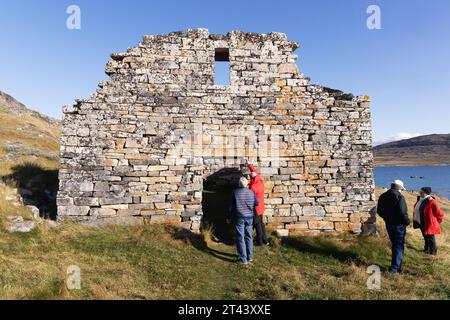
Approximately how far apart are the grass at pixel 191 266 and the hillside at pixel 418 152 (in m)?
154

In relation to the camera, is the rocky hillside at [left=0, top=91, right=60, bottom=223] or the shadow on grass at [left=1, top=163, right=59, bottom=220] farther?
the shadow on grass at [left=1, top=163, right=59, bottom=220]

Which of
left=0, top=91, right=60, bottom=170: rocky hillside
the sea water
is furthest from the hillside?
left=0, top=91, right=60, bottom=170: rocky hillside

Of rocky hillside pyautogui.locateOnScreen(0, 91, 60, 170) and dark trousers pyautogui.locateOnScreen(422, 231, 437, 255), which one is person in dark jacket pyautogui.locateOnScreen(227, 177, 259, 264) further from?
rocky hillside pyautogui.locateOnScreen(0, 91, 60, 170)

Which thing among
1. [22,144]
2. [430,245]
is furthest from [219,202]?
[22,144]

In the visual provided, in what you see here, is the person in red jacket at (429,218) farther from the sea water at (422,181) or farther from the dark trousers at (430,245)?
the sea water at (422,181)

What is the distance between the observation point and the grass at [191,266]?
5.52 metres

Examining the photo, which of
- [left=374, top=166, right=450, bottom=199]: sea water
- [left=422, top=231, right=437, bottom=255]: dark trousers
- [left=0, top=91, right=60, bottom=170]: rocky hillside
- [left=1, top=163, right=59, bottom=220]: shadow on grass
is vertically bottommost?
[left=374, top=166, right=450, bottom=199]: sea water

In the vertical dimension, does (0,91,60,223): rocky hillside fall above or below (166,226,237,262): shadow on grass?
above

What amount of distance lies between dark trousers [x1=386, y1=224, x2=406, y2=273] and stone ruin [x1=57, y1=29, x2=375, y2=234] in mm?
1984

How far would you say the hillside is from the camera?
149 metres

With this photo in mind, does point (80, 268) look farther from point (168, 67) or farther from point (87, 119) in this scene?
point (168, 67)

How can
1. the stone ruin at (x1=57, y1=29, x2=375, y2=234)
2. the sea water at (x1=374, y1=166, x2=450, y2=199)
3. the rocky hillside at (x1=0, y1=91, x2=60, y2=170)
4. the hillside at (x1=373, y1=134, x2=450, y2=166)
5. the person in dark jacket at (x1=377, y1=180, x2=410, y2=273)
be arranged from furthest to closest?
the hillside at (x1=373, y1=134, x2=450, y2=166) < the sea water at (x1=374, y1=166, x2=450, y2=199) < the rocky hillside at (x1=0, y1=91, x2=60, y2=170) < the stone ruin at (x1=57, y1=29, x2=375, y2=234) < the person in dark jacket at (x1=377, y1=180, x2=410, y2=273)

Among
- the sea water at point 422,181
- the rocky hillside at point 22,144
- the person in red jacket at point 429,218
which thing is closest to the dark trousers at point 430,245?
the person in red jacket at point 429,218

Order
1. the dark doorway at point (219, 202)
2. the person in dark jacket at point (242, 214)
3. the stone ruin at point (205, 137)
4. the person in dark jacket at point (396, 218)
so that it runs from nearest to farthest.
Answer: the person in dark jacket at point (396, 218)
the person in dark jacket at point (242, 214)
the stone ruin at point (205, 137)
the dark doorway at point (219, 202)
